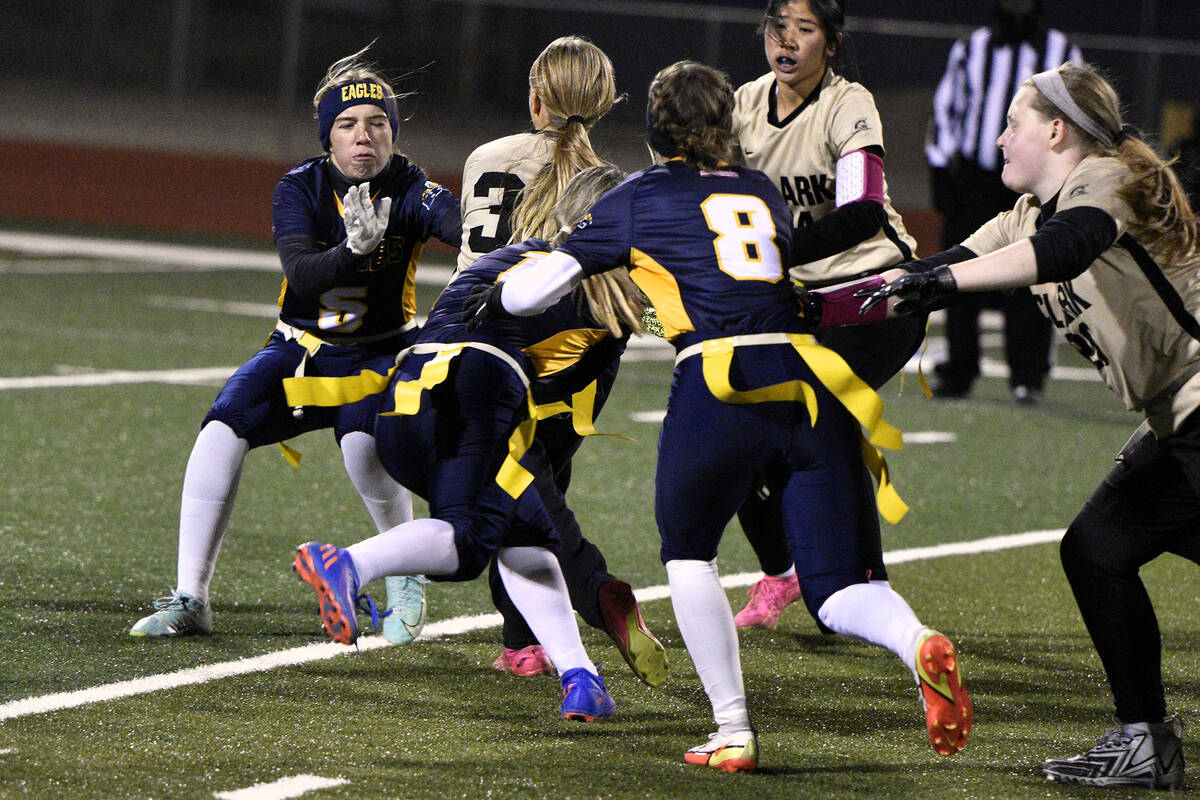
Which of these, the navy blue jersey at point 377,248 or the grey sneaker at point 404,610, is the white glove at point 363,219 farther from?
the grey sneaker at point 404,610

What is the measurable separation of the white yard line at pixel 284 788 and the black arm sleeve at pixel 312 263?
1426mm

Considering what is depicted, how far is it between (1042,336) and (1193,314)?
6787 millimetres

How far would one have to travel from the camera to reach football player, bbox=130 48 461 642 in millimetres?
4980

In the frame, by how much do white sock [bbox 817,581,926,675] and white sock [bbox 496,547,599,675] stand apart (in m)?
0.77

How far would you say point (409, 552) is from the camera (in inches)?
159

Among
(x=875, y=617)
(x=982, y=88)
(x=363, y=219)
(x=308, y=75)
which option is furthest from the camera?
(x=308, y=75)

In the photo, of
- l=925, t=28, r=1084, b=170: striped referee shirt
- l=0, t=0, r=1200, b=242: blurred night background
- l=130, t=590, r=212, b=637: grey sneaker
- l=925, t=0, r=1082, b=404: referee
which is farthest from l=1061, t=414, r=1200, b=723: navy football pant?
l=0, t=0, r=1200, b=242: blurred night background

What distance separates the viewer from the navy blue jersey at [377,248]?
501 centimetres

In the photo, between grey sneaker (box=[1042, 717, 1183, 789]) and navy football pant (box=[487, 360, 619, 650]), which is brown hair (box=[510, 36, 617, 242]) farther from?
grey sneaker (box=[1042, 717, 1183, 789])

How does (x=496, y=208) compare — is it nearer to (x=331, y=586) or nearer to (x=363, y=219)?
(x=363, y=219)

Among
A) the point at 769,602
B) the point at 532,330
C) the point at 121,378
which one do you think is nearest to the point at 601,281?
the point at 532,330

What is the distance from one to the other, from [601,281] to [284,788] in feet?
4.59

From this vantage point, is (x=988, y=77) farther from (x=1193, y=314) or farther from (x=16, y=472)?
(x=1193, y=314)

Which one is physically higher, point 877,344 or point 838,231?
point 838,231
